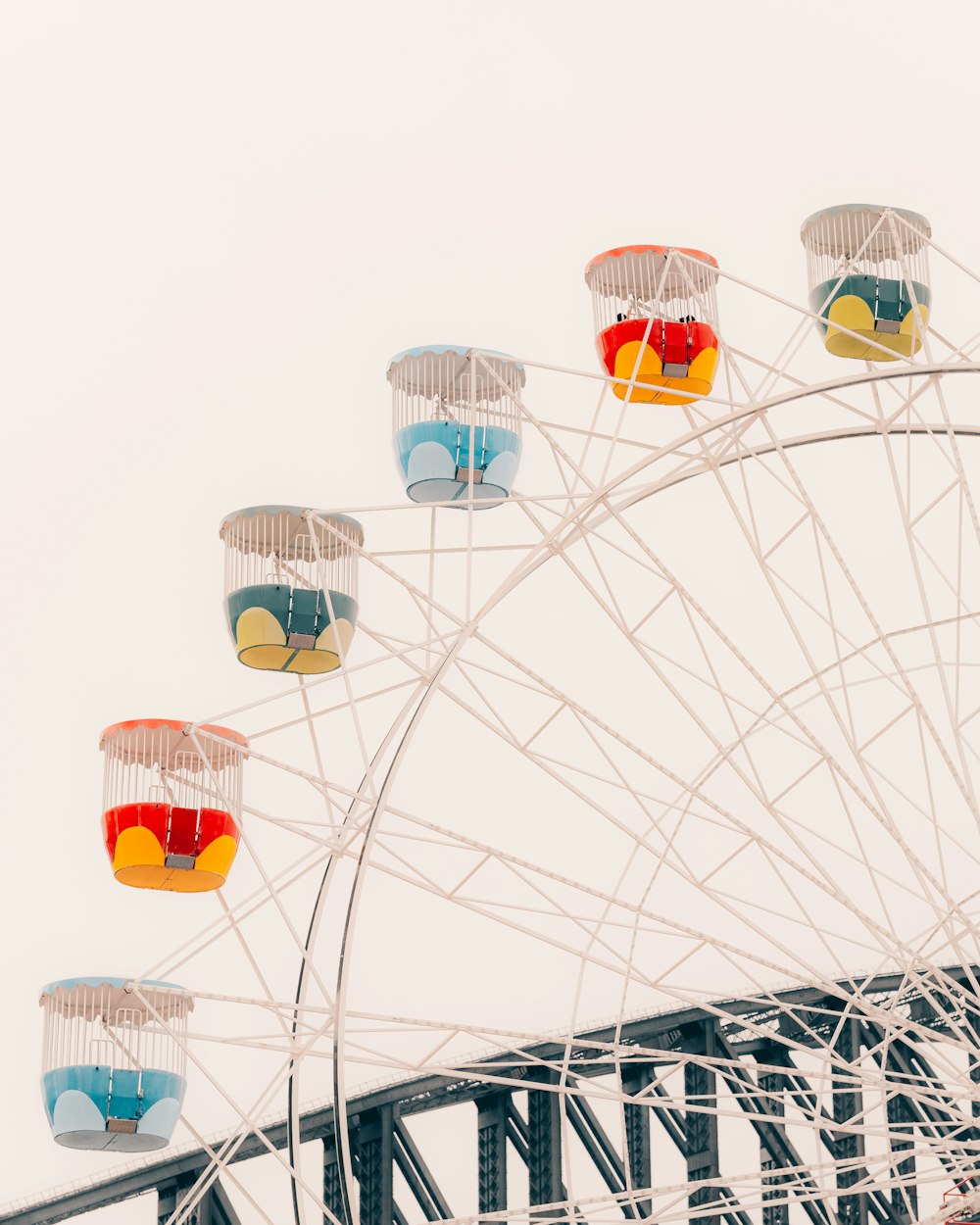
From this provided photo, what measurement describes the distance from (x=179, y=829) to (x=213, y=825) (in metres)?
0.30

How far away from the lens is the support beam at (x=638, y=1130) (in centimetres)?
2305

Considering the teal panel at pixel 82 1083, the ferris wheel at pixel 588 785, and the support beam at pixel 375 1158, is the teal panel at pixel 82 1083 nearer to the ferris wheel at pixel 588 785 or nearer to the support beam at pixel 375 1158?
the ferris wheel at pixel 588 785

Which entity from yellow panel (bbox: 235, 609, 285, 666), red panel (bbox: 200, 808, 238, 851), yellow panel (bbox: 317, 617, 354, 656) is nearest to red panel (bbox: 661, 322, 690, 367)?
yellow panel (bbox: 317, 617, 354, 656)

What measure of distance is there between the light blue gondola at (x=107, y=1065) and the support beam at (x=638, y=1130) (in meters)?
6.17

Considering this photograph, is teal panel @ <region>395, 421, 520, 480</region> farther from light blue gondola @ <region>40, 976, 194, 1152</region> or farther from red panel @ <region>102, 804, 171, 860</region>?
light blue gondola @ <region>40, 976, 194, 1152</region>

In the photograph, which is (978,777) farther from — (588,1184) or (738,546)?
(588,1184)

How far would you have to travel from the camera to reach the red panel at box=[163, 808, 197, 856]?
1772 cm

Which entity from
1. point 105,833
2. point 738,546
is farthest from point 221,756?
point 738,546

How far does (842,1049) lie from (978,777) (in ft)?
12.6

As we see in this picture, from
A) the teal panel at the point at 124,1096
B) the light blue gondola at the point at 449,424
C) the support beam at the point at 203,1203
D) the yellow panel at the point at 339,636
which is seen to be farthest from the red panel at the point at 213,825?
the support beam at the point at 203,1203

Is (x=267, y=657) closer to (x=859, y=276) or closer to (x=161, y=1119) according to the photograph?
(x=161, y=1119)

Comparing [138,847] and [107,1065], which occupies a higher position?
[138,847]

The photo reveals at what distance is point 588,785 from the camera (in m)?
27.2

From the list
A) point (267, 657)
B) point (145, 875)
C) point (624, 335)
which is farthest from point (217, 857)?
point (624, 335)
